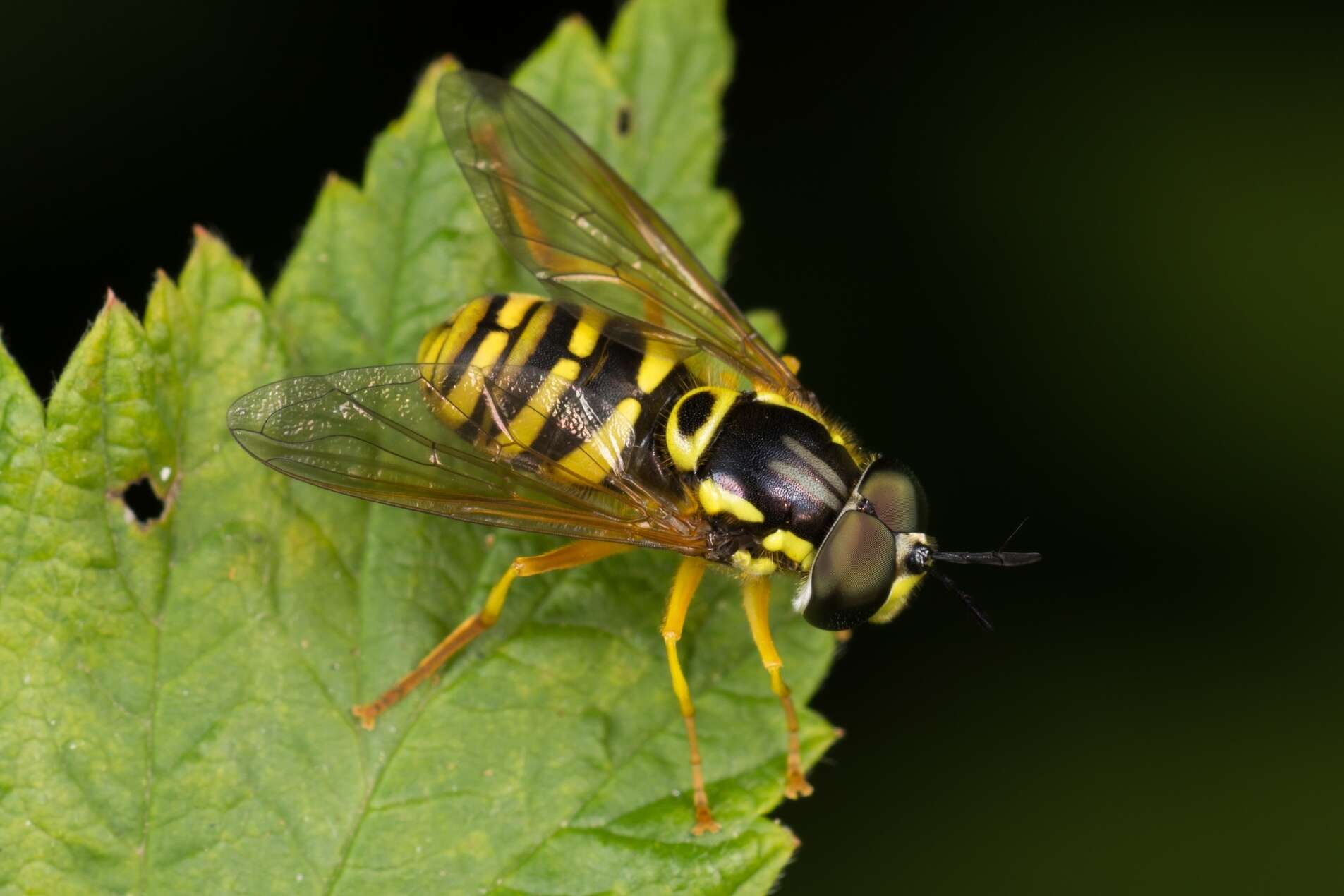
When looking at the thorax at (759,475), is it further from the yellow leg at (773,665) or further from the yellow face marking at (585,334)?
the yellow face marking at (585,334)

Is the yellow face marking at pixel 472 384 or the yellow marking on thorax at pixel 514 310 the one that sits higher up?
the yellow marking on thorax at pixel 514 310

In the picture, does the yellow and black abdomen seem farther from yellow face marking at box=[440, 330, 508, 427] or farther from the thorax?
the thorax

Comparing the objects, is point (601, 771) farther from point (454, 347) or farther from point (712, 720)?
point (454, 347)

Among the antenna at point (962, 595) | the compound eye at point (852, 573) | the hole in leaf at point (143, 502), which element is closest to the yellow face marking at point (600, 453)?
the compound eye at point (852, 573)

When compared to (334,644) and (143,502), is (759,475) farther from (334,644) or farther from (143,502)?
(143,502)

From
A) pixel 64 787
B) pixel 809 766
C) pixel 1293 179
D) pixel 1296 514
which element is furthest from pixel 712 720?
pixel 1293 179

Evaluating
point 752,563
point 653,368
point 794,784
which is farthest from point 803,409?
point 794,784
